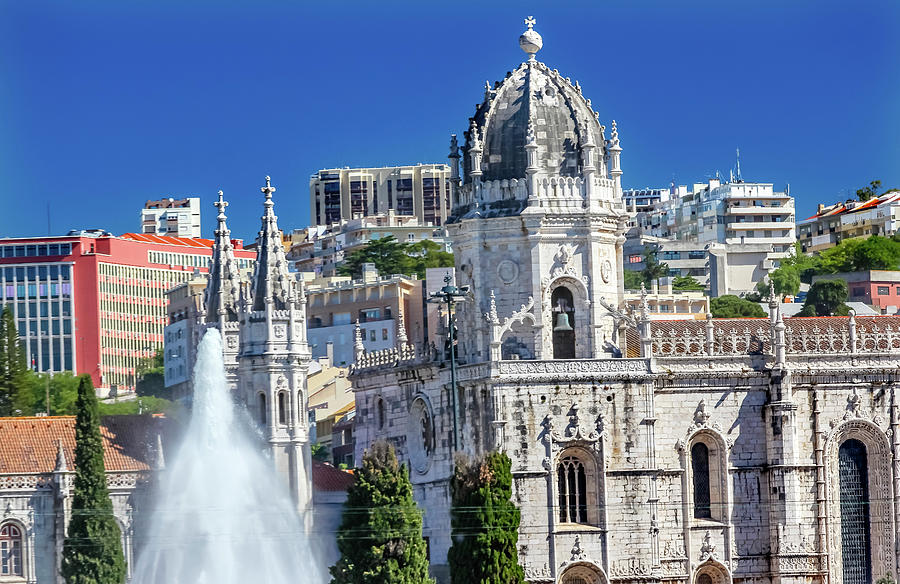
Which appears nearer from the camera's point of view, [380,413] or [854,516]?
[854,516]

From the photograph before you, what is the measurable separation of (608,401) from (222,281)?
21.7 meters

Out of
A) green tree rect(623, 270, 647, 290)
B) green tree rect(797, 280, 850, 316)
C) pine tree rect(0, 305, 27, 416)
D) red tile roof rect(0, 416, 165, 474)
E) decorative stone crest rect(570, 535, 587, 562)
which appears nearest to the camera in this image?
decorative stone crest rect(570, 535, 587, 562)

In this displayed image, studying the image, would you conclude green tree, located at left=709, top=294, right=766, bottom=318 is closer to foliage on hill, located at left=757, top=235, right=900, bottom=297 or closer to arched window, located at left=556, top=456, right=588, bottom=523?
foliage on hill, located at left=757, top=235, right=900, bottom=297

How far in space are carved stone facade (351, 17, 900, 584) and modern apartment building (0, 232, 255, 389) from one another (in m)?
100

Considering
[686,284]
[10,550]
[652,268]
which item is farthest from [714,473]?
[686,284]

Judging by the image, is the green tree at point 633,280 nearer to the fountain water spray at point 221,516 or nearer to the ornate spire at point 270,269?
the ornate spire at point 270,269

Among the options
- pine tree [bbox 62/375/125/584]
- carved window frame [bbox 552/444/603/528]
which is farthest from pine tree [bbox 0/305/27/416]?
carved window frame [bbox 552/444/603/528]

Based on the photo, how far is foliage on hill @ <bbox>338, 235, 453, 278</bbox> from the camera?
173750 mm

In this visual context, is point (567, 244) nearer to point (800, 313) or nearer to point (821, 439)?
point (821, 439)

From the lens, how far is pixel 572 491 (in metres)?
83.6

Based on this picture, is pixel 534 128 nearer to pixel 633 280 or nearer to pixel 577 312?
pixel 577 312

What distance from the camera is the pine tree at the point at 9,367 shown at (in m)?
119

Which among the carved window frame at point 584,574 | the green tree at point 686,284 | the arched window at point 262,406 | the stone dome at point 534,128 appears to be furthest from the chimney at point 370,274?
the carved window frame at point 584,574

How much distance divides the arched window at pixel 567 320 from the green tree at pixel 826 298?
5178cm
